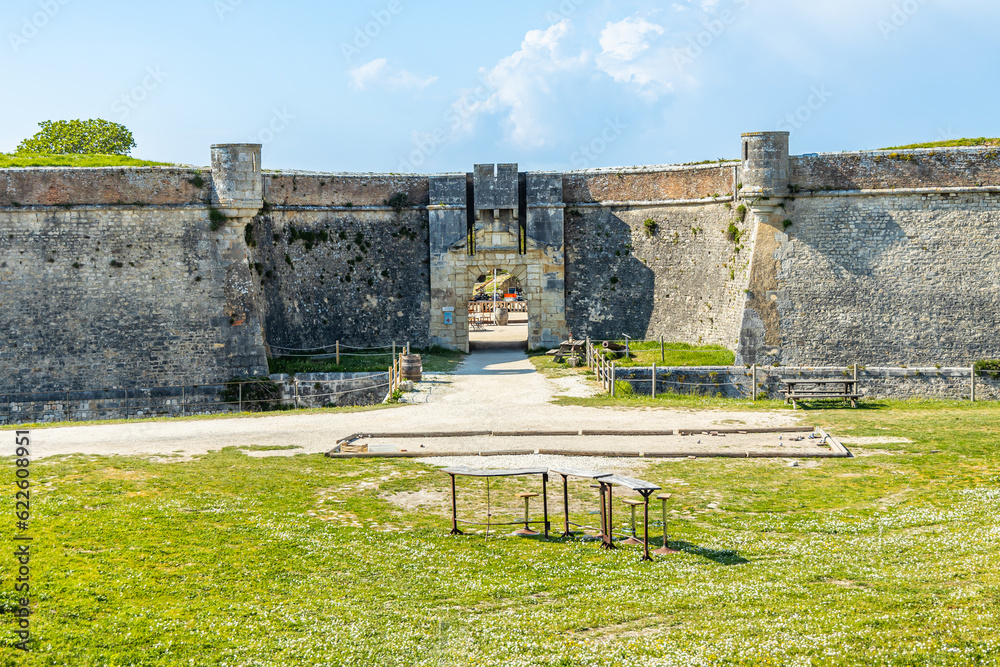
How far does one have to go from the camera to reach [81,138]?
4119 centimetres

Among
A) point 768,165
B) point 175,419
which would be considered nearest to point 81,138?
point 175,419

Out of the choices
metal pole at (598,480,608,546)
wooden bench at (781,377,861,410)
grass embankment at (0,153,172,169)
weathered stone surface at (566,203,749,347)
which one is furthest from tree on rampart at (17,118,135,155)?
metal pole at (598,480,608,546)

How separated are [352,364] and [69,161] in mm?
10198

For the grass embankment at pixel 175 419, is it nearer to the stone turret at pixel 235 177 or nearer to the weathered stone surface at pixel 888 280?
the stone turret at pixel 235 177

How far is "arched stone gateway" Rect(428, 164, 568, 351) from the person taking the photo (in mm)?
28344

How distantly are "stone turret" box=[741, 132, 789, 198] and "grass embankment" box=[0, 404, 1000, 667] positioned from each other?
1194 centimetres

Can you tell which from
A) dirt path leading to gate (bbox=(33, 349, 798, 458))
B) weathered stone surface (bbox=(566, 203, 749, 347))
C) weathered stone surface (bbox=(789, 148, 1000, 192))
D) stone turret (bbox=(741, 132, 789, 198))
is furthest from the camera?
weathered stone surface (bbox=(566, 203, 749, 347))

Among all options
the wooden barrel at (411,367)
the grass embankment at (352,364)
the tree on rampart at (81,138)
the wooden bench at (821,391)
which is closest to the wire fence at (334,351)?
the grass embankment at (352,364)

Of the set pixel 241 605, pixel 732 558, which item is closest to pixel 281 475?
pixel 241 605

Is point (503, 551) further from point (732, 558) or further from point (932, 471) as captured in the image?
point (932, 471)

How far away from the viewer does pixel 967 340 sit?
23.4 m

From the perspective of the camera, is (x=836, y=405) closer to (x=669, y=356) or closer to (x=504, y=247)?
(x=669, y=356)

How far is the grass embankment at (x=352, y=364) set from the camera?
2414 cm

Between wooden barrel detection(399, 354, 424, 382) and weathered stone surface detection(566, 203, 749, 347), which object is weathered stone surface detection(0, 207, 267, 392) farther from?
weathered stone surface detection(566, 203, 749, 347)
